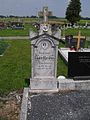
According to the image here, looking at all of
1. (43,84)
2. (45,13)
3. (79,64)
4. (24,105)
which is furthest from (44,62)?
(24,105)

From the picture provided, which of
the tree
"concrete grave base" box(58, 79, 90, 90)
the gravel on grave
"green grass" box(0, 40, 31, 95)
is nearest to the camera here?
the gravel on grave

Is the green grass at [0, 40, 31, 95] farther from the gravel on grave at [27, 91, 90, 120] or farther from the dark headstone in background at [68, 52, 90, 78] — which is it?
the dark headstone in background at [68, 52, 90, 78]

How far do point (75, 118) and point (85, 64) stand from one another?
390 cm

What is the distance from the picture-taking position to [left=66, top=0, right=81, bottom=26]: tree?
258ft

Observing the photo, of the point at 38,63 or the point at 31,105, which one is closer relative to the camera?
the point at 31,105

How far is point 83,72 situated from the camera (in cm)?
1229

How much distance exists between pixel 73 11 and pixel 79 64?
68021 mm

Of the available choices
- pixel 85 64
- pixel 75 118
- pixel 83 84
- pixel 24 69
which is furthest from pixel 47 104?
pixel 24 69

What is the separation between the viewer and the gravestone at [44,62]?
1118 cm

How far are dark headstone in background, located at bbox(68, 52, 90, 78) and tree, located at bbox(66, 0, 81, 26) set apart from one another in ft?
221

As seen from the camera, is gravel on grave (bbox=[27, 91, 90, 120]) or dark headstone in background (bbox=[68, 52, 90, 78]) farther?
dark headstone in background (bbox=[68, 52, 90, 78])

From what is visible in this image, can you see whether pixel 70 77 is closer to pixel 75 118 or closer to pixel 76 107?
pixel 76 107

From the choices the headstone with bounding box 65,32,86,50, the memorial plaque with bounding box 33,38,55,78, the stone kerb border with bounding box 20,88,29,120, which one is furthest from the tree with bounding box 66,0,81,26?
the stone kerb border with bounding box 20,88,29,120

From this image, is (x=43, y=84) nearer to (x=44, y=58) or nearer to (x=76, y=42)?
(x=44, y=58)
